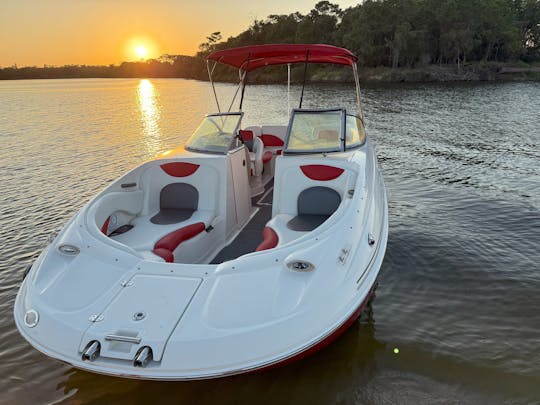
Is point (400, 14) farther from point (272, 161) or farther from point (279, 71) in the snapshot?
point (272, 161)

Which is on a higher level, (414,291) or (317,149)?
(317,149)

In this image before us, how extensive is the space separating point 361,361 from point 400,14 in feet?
224

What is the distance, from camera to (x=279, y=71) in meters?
68.2

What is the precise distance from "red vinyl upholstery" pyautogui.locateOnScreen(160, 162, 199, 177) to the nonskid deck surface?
1.12 metres

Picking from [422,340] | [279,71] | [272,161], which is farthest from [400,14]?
[422,340]

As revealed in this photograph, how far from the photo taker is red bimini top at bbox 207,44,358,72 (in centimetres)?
631

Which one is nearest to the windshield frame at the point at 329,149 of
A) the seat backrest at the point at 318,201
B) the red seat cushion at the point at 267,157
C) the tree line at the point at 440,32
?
the seat backrest at the point at 318,201

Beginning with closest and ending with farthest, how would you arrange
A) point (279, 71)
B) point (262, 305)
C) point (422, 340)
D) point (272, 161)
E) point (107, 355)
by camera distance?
point (107, 355), point (262, 305), point (422, 340), point (272, 161), point (279, 71)

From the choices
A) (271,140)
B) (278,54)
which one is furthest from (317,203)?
(271,140)

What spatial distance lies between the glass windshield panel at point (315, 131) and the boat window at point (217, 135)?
89 centimetres

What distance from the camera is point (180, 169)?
550 centimetres

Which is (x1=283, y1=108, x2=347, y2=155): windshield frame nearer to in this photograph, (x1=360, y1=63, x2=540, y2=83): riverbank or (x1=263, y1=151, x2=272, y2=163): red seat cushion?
(x1=263, y1=151, x2=272, y2=163): red seat cushion

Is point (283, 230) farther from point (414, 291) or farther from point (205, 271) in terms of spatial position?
point (414, 291)

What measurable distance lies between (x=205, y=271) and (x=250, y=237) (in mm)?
2271
